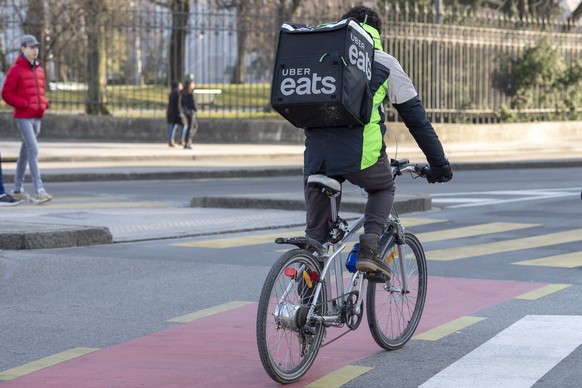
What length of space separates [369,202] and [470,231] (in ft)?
20.4

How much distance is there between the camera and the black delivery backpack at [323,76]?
5688 millimetres

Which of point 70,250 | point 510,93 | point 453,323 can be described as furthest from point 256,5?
point 453,323

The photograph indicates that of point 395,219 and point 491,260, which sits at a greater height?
point 395,219

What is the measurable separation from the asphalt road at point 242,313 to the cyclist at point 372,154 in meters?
0.70

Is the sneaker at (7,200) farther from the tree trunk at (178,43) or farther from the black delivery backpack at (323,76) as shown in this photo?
the tree trunk at (178,43)

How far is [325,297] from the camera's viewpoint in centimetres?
592

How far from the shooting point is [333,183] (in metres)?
5.89

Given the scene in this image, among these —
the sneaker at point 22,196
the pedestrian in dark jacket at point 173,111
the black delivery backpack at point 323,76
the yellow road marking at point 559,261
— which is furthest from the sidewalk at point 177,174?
the black delivery backpack at point 323,76

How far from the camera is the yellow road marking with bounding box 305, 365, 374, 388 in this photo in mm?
5770

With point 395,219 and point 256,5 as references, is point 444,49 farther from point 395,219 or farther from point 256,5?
point 395,219

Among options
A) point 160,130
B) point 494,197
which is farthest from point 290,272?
point 160,130

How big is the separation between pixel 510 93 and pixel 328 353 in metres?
25.7

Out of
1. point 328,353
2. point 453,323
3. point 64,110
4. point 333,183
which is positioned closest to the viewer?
point 333,183

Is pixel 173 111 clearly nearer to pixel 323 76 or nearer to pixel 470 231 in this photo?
pixel 470 231
